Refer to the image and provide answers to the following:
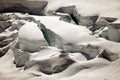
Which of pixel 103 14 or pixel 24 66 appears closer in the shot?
pixel 24 66

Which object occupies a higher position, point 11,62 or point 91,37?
point 91,37

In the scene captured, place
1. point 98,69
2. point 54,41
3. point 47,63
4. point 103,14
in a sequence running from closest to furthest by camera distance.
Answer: point 98,69 < point 47,63 < point 54,41 < point 103,14

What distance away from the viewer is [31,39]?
4641 millimetres

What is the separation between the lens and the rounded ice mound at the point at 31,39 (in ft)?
15.2

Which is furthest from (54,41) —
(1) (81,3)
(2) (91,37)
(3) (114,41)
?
(1) (81,3)

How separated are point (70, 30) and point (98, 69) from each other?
1033 millimetres

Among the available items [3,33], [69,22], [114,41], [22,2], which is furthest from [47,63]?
[22,2]

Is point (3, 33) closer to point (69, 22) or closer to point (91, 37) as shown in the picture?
point (69, 22)

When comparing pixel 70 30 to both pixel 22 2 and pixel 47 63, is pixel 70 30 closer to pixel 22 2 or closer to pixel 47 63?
pixel 47 63

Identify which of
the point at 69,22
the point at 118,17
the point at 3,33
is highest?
the point at 118,17

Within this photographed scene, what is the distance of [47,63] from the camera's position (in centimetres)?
418

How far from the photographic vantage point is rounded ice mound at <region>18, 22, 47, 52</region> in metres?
4.62

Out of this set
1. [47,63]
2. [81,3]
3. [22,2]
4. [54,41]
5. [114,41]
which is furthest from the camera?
[22,2]

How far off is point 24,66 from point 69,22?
1335mm
